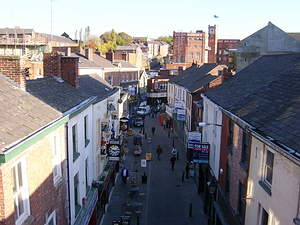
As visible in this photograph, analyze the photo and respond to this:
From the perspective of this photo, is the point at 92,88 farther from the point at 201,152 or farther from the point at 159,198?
the point at 159,198

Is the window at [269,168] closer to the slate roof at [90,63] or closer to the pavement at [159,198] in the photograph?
the pavement at [159,198]

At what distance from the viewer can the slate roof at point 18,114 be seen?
24.1 feet

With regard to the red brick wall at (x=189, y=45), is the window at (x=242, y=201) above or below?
below

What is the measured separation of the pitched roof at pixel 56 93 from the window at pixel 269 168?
6955 millimetres

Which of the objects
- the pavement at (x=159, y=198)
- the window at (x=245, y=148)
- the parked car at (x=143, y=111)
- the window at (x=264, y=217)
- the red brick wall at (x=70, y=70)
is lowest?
the pavement at (x=159, y=198)

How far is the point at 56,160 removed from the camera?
11.0 meters

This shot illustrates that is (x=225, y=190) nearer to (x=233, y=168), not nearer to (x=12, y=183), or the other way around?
(x=233, y=168)

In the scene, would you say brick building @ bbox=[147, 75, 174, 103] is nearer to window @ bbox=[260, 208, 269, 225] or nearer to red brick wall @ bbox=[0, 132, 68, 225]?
window @ bbox=[260, 208, 269, 225]

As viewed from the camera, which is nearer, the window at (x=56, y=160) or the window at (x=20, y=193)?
the window at (x=20, y=193)

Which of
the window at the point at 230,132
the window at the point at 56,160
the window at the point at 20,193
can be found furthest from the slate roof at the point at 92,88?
the window at the point at 20,193

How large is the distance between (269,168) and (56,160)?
6.93m

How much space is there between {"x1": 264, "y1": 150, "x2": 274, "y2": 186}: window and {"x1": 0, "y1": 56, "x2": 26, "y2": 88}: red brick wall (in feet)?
26.8

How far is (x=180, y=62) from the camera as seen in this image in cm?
7894

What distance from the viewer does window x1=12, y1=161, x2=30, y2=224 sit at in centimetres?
765
